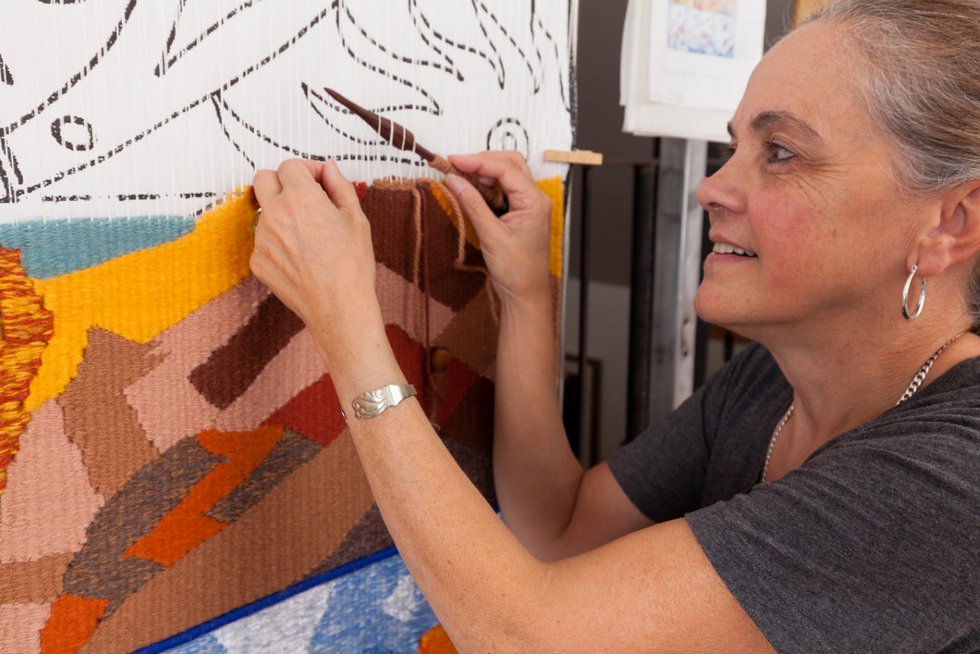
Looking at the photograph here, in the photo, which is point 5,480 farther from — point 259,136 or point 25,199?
point 259,136

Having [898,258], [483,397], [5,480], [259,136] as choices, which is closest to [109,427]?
[5,480]

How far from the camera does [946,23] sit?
867mm

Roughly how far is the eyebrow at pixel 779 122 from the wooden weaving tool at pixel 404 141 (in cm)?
32

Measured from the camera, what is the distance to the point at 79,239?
71cm

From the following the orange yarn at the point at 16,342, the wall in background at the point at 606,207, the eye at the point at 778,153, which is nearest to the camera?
the orange yarn at the point at 16,342

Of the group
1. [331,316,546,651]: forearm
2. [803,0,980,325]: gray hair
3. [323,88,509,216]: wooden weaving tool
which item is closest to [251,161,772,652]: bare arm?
[331,316,546,651]: forearm

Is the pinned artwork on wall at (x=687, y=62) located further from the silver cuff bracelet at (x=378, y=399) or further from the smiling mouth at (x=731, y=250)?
the silver cuff bracelet at (x=378, y=399)

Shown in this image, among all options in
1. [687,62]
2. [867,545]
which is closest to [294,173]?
[867,545]

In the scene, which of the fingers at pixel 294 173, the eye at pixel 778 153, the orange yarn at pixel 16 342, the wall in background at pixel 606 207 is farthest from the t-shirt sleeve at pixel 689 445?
the wall in background at pixel 606 207

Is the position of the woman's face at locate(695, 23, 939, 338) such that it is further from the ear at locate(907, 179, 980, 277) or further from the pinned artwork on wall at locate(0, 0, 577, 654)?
the pinned artwork on wall at locate(0, 0, 577, 654)

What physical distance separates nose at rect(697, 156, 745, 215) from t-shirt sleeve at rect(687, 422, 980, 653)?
34cm

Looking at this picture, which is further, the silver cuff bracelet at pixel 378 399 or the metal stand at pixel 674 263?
the metal stand at pixel 674 263

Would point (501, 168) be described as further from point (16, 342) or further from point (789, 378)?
point (16, 342)

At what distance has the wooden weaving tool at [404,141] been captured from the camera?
862 mm
